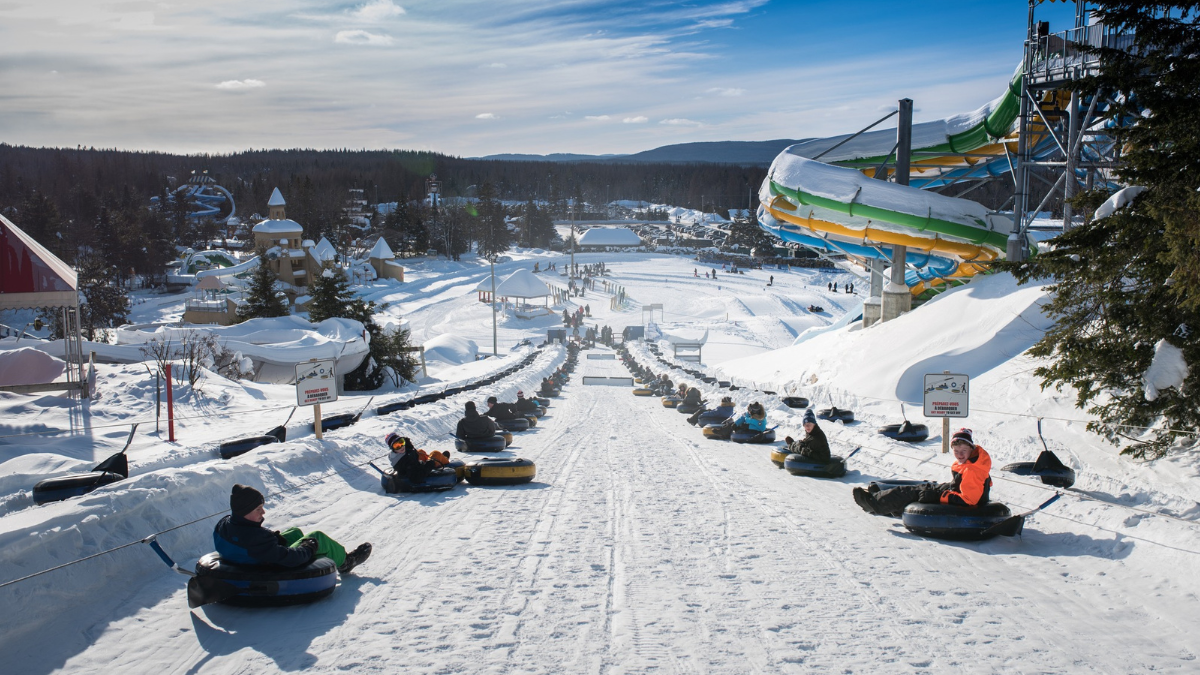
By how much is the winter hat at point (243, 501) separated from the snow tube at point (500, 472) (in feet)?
15.2

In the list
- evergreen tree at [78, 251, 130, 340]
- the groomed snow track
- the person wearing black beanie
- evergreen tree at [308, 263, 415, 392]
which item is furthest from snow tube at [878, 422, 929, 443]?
evergreen tree at [78, 251, 130, 340]

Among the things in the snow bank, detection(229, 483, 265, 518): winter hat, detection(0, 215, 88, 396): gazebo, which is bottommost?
detection(229, 483, 265, 518): winter hat

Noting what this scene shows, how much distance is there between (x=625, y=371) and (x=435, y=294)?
34.5 m

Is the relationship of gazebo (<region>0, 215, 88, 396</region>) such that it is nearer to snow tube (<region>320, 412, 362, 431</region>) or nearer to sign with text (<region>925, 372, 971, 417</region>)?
snow tube (<region>320, 412, 362, 431</region>)

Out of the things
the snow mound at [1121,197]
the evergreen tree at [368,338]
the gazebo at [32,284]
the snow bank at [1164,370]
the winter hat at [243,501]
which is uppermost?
the snow mound at [1121,197]

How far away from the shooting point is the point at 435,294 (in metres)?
65.1

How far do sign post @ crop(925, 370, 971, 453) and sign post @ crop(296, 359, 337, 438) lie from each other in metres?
9.14

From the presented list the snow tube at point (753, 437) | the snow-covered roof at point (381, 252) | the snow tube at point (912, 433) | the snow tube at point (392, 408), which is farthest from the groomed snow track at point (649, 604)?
the snow-covered roof at point (381, 252)

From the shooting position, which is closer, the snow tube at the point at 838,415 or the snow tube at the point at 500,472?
the snow tube at the point at 500,472

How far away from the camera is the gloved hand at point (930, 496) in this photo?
7848mm

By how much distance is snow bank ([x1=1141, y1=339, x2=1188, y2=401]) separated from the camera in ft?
30.6

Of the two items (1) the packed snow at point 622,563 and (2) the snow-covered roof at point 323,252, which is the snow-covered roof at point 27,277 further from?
(2) the snow-covered roof at point 323,252

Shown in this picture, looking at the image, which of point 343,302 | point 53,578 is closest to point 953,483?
point 53,578

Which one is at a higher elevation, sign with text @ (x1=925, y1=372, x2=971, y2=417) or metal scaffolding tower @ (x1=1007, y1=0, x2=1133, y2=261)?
metal scaffolding tower @ (x1=1007, y1=0, x2=1133, y2=261)
